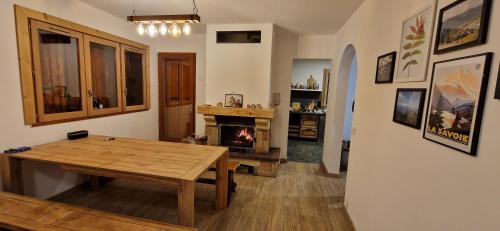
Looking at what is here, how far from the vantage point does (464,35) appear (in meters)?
1.08

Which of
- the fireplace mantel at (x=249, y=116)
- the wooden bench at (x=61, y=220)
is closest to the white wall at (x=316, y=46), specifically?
the fireplace mantel at (x=249, y=116)

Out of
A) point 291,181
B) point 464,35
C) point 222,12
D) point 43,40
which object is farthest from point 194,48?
point 464,35

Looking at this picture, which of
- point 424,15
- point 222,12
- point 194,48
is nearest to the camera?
point 424,15

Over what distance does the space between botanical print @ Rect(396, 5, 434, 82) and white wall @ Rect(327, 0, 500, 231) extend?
0.22 ft

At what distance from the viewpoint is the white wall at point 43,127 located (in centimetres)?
225

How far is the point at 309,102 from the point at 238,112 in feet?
11.9

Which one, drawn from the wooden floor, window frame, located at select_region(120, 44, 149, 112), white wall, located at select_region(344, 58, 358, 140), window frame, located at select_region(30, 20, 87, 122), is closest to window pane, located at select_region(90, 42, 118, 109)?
window frame, located at select_region(120, 44, 149, 112)

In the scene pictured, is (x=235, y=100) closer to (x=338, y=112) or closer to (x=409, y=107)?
(x=338, y=112)

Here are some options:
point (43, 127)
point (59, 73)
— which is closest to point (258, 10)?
point (59, 73)

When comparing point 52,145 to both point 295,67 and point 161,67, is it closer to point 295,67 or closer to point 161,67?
point 161,67

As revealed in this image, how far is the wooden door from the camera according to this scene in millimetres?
4680

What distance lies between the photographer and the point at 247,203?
2.92m

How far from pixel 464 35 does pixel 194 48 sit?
428 cm

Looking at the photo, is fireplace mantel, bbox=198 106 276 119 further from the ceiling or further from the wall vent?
the ceiling
